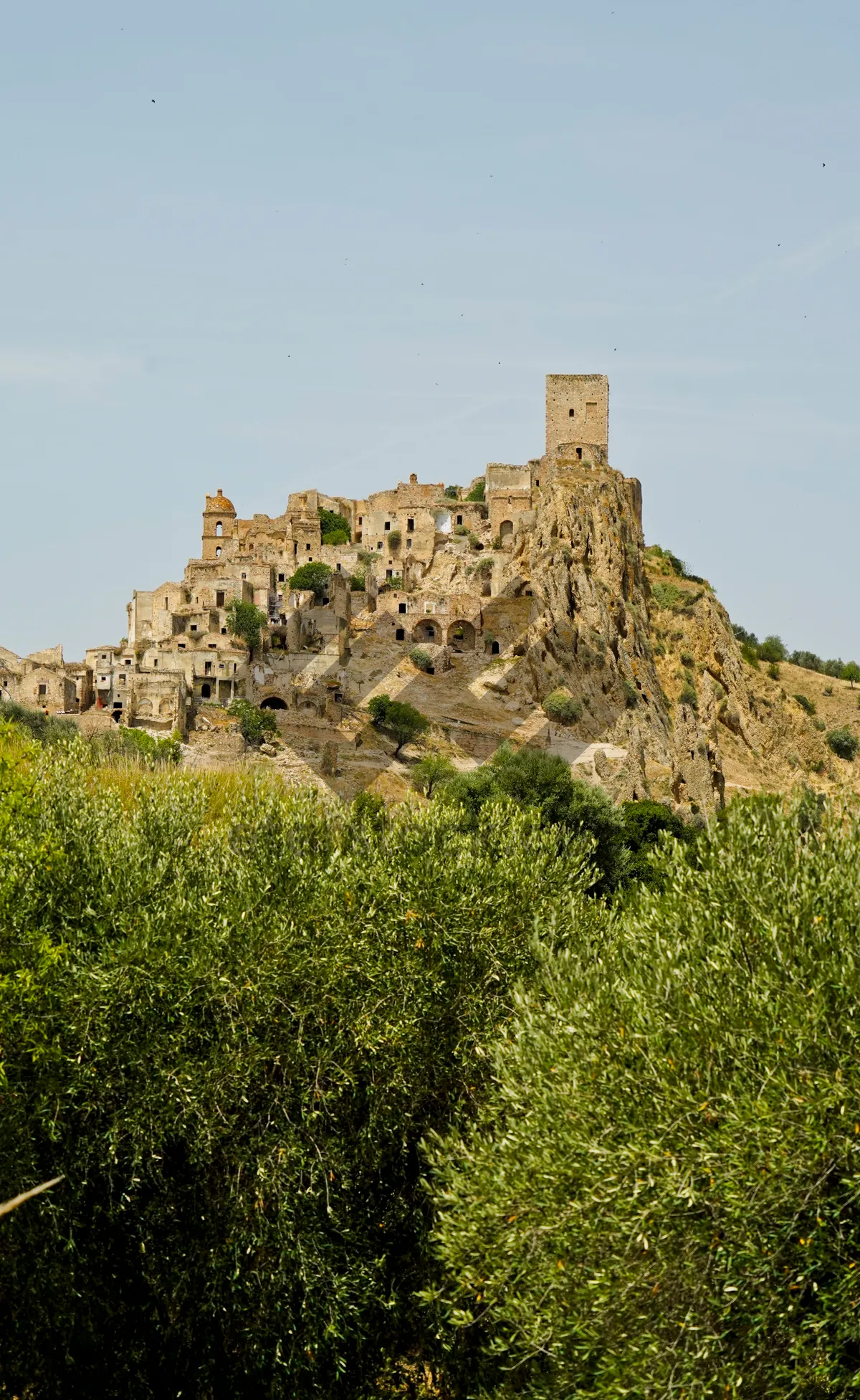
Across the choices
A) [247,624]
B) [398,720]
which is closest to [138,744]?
[398,720]

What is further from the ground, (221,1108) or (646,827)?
(646,827)

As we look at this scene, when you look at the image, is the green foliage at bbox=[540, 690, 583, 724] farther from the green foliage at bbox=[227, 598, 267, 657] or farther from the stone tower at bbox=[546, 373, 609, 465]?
the stone tower at bbox=[546, 373, 609, 465]

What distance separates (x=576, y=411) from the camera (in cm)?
10494

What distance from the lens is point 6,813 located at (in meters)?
30.5

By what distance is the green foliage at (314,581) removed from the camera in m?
97.3

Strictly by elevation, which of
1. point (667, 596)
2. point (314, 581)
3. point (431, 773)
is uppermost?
point (667, 596)

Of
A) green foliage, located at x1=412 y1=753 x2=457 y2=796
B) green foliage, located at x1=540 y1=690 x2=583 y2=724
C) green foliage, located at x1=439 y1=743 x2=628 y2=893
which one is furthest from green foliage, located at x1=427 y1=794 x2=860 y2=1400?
green foliage, located at x1=540 y1=690 x2=583 y2=724

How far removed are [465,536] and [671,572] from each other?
1504cm

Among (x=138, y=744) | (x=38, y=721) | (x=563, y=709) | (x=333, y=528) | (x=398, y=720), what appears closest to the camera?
(x=138, y=744)

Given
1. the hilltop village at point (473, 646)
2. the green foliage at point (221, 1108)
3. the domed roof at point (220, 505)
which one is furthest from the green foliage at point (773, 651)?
the green foliage at point (221, 1108)

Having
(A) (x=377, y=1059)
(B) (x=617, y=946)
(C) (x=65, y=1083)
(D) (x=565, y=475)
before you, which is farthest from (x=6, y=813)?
Result: (D) (x=565, y=475)

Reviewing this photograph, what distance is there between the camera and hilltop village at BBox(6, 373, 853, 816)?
82.5 m

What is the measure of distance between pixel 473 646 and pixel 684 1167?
72.3 meters

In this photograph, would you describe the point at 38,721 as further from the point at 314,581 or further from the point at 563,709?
the point at 563,709
